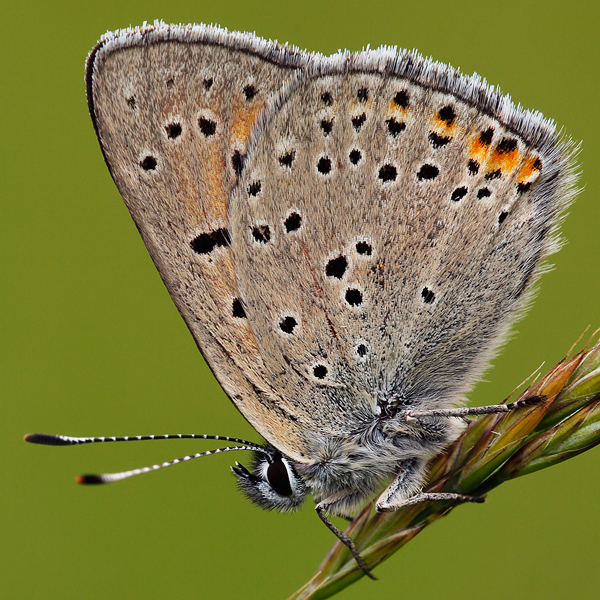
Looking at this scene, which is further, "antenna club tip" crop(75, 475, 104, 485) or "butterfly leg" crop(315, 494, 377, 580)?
"butterfly leg" crop(315, 494, 377, 580)

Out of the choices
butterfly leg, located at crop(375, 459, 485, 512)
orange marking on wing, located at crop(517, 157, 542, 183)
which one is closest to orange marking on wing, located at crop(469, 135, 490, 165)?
orange marking on wing, located at crop(517, 157, 542, 183)

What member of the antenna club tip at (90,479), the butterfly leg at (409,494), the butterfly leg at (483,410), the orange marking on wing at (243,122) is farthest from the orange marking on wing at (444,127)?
the antenna club tip at (90,479)

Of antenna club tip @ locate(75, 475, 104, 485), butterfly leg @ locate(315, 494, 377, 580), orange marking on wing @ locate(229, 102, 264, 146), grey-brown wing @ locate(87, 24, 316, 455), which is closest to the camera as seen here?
antenna club tip @ locate(75, 475, 104, 485)

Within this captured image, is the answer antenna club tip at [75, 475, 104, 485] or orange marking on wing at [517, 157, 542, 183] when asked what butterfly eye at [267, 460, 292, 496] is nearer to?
antenna club tip at [75, 475, 104, 485]

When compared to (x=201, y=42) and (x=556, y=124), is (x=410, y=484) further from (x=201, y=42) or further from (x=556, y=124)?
(x=201, y=42)

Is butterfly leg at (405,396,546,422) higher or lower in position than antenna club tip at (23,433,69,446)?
lower
